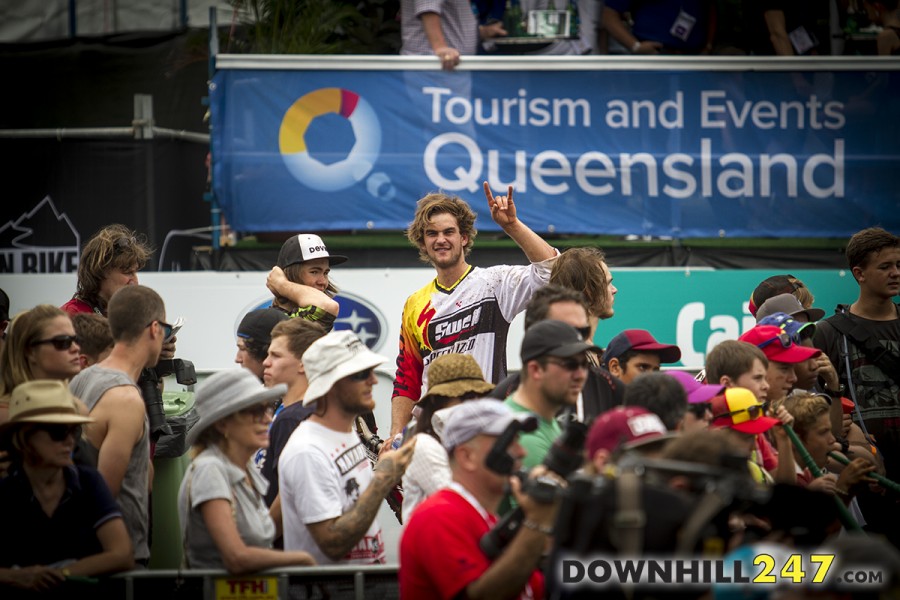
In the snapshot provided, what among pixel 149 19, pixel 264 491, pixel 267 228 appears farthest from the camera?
pixel 149 19

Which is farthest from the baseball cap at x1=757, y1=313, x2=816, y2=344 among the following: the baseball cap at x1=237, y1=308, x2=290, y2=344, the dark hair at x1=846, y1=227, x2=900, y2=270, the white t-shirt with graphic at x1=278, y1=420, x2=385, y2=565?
the baseball cap at x1=237, y1=308, x2=290, y2=344

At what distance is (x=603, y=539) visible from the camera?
2.79 metres

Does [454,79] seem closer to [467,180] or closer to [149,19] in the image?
[467,180]

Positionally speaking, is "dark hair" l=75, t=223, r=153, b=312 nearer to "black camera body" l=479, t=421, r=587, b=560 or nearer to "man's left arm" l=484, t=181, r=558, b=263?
"man's left arm" l=484, t=181, r=558, b=263

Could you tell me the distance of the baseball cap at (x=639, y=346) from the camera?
5.34 m

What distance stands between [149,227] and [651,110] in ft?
14.8

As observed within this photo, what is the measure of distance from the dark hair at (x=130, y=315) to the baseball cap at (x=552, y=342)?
178cm

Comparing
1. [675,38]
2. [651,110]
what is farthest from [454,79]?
[675,38]

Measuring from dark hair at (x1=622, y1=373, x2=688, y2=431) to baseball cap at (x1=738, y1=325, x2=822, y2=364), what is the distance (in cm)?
182

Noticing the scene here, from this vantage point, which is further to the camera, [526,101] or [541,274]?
[526,101]

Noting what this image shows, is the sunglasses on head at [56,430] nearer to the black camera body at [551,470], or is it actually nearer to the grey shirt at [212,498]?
the grey shirt at [212,498]

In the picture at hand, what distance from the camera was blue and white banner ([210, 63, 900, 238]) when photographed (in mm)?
9086

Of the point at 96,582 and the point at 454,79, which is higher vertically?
the point at 454,79

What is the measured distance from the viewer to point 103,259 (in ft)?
19.3
